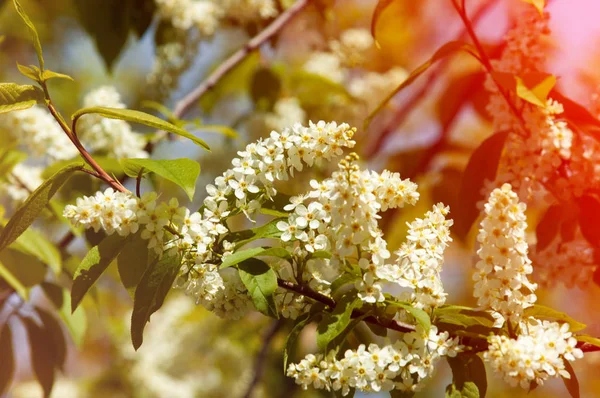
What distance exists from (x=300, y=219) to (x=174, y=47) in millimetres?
1194

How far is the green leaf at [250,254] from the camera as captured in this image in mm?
680

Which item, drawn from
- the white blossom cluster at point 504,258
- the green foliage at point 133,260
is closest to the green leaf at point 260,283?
the green foliage at point 133,260

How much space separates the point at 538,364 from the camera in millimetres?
644

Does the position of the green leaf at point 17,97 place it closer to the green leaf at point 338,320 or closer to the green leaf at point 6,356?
the green leaf at point 338,320

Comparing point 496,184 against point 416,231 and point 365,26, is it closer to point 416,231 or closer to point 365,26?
point 416,231

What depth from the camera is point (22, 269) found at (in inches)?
46.5

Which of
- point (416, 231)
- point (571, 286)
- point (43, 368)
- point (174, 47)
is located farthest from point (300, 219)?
point (174, 47)

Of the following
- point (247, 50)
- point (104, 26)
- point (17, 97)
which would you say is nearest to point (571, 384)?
point (17, 97)

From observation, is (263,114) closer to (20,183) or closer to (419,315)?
(20,183)

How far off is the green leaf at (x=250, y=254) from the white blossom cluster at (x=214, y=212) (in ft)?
0.10

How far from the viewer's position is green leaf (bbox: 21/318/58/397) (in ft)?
4.11

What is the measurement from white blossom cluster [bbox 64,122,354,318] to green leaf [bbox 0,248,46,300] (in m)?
0.48

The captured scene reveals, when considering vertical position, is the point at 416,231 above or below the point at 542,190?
below

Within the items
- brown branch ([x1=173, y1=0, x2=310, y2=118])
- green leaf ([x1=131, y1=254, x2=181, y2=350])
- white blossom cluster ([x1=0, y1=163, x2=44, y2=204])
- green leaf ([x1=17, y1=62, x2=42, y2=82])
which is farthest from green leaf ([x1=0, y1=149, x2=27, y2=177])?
green leaf ([x1=131, y1=254, x2=181, y2=350])
